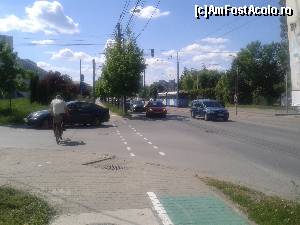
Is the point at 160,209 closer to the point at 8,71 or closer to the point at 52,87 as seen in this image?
the point at 8,71

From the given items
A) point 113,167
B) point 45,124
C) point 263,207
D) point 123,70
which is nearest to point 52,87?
point 123,70

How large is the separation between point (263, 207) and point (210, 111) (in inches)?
1217

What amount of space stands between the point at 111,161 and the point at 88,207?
17.0 feet

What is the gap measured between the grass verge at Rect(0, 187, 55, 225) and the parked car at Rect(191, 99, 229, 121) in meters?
30.7

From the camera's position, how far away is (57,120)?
1725 centimetres

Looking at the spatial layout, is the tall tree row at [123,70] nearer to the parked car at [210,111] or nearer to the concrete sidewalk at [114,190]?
the parked car at [210,111]

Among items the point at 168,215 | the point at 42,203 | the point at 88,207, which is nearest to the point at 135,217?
the point at 168,215

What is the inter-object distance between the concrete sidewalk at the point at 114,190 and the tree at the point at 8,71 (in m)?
19.1

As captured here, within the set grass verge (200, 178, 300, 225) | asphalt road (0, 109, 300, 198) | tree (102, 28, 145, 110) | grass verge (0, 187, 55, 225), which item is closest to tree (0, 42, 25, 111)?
asphalt road (0, 109, 300, 198)

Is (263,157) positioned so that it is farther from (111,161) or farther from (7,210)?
(7,210)

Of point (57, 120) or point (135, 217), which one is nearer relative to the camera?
point (135, 217)

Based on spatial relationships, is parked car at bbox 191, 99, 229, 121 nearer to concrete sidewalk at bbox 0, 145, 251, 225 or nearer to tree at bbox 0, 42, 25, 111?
tree at bbox 0, 42, 25, 111

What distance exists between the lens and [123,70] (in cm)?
4297

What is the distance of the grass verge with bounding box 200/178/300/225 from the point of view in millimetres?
6055
